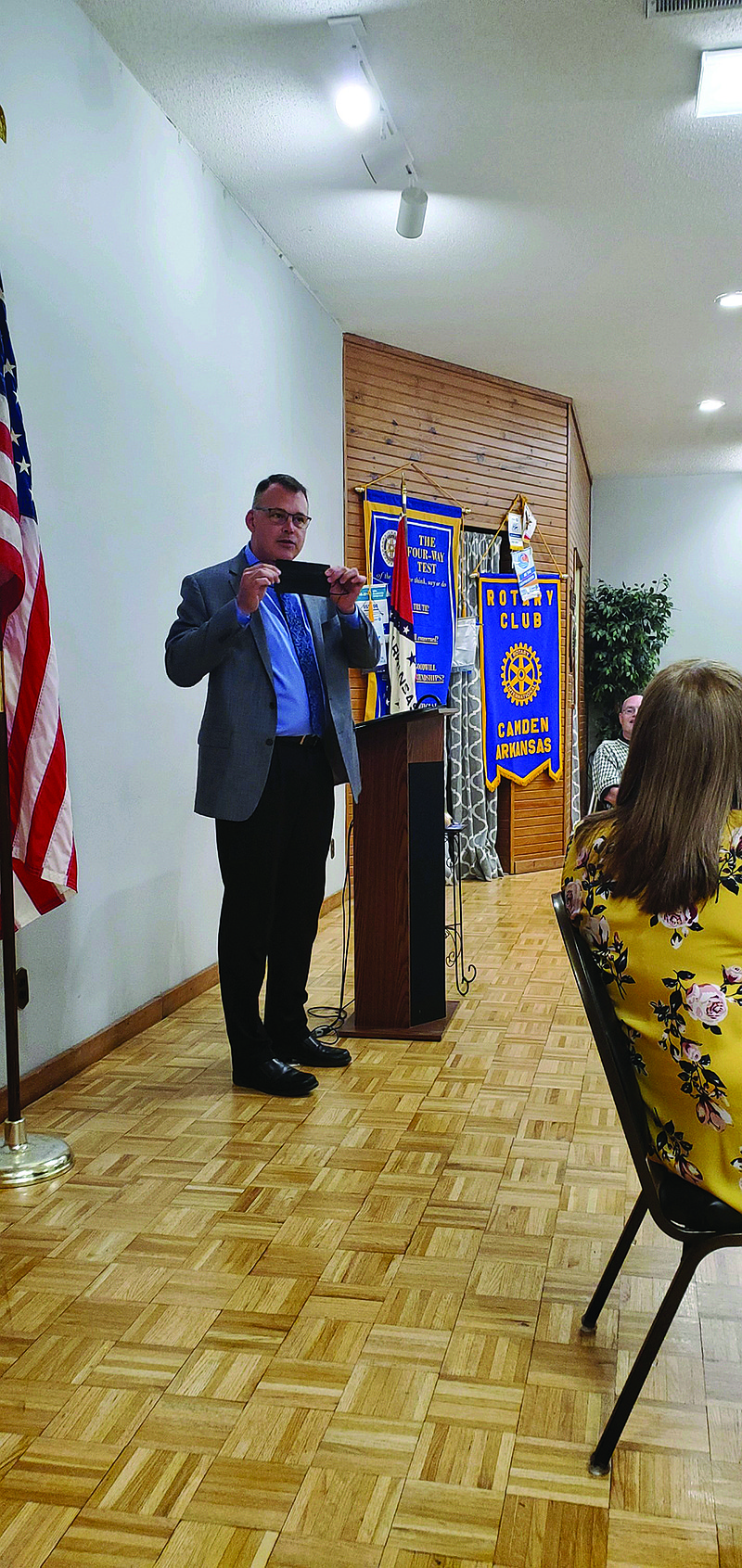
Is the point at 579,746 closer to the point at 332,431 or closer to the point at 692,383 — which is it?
the point at 692,383

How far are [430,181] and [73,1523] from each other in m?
4.78

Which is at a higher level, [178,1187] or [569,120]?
[569,120]

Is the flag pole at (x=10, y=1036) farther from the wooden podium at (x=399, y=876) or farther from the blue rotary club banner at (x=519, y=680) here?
the blue rotary club banner at (x=519, y=680)

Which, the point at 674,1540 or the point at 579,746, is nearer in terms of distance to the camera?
the point at 674,1540

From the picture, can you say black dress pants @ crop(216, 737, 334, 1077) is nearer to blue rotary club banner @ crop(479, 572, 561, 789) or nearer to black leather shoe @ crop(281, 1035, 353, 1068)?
black leather shoe @ crop(281, 1035, 353, 1068)

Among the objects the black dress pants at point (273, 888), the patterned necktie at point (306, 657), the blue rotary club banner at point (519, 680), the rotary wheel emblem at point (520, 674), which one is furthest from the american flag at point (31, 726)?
the rotary wheel emblem at point (520, 674)

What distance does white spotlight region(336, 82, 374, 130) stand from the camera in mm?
3916

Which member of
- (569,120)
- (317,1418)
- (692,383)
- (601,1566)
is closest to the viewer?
(601,1566)

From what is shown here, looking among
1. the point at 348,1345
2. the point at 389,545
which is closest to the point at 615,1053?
the point at 348,1345

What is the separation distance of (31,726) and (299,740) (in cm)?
75

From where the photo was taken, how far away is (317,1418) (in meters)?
1.71

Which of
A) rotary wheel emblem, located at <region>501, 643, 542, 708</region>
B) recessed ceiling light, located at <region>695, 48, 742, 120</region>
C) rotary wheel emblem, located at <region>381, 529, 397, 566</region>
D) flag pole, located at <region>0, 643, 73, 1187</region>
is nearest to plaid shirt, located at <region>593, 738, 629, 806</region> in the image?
rotary wheel emblem, located at <region>501, 643, 542, 708</region>

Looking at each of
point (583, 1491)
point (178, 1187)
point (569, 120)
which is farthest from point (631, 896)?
point (569, 120)

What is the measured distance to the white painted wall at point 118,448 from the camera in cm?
320
